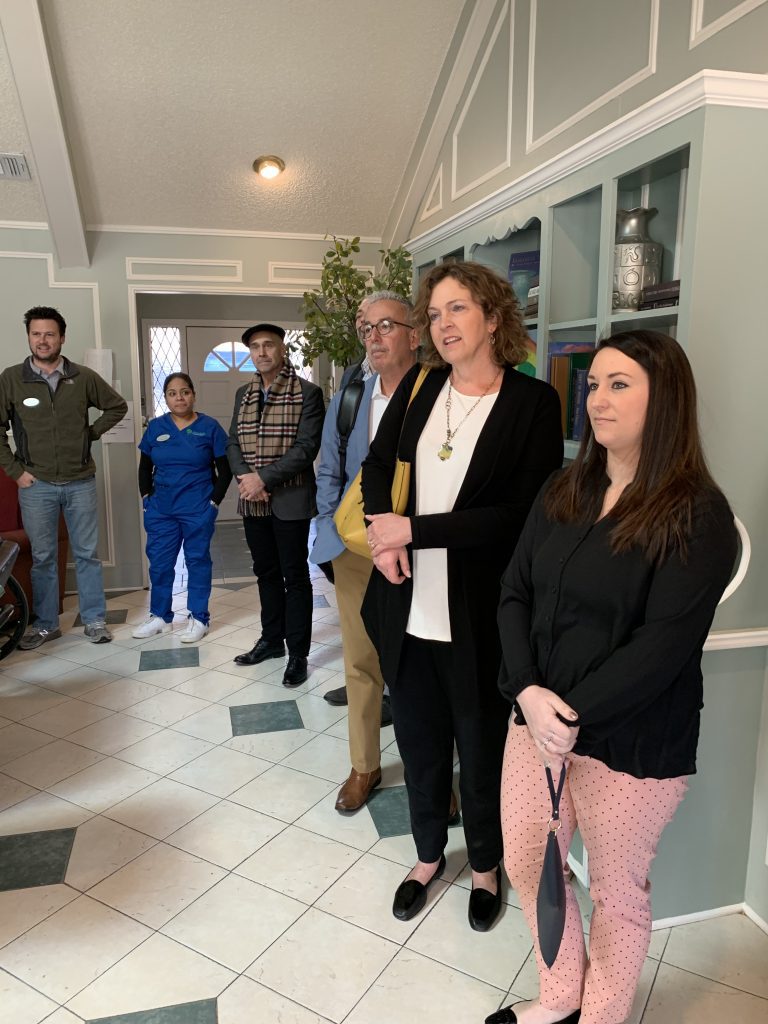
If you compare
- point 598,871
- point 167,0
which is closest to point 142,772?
point 598,871

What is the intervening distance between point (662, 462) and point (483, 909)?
3.97 ft

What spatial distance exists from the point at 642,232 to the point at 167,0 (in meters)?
2.43

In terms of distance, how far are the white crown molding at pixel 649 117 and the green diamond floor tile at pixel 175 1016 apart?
6.96 ft

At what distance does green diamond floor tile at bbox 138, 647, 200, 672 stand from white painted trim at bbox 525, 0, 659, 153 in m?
2.65

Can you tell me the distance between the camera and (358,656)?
2.26m

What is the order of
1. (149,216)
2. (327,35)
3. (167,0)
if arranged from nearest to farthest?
(167,0) < (327,35) < (149,216)

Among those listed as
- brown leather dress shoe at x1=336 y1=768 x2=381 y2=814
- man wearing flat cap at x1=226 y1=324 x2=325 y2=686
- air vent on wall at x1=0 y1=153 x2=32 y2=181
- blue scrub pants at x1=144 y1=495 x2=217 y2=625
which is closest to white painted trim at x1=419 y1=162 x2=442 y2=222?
man wearing flat cap at x1=226 y1=324 x2=325 y2=686

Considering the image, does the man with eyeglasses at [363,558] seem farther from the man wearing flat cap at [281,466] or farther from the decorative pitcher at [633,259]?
the man wearing flat cap at [281,466]

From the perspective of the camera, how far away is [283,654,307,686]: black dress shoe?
127 inches

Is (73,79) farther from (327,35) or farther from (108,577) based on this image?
(108,577)

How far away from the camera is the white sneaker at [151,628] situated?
3.86 metres

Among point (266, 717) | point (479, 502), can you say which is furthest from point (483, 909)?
point (266, 717)

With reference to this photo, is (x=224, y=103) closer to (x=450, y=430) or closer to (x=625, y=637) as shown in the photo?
(x=450, y=430)

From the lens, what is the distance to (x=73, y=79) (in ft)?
11.3
